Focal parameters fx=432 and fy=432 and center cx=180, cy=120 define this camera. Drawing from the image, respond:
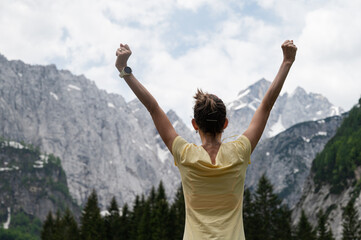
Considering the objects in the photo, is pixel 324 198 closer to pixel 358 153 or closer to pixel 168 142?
pixel 358 153

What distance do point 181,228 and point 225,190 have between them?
5250 cm

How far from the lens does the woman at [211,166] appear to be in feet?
11.8

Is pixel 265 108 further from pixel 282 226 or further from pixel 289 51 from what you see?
pixel 282 226

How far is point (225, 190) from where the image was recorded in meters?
3.63

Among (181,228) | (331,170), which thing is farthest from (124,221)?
(331,170)

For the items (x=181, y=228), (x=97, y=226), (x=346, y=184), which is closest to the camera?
(x=181, y=228)

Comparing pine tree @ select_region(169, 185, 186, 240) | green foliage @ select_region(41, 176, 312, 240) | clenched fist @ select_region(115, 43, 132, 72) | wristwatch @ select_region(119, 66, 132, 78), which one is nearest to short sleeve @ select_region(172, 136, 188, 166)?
wristwatch @ select_region(119, 66, 132, 78)

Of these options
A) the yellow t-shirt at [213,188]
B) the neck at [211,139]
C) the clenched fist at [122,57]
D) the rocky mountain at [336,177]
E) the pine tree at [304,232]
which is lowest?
the yellow t-shirt at [213,188]

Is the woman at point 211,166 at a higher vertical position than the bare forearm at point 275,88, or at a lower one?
lower

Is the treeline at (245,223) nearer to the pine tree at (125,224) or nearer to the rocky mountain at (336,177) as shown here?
the pine tree at (125,224)

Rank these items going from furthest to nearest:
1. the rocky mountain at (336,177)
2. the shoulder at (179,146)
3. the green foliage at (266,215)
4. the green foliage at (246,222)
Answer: the rocky mountain at (336,177) → the green foliage at (266,215) → the green foliage at (246,222) → the shoulder at (179,146)

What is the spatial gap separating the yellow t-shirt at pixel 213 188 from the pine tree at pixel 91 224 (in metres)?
58.2

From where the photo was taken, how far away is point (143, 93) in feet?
12.7

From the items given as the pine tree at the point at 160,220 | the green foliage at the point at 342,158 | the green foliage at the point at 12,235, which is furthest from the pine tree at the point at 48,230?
the green foliage at the point at 12,235
